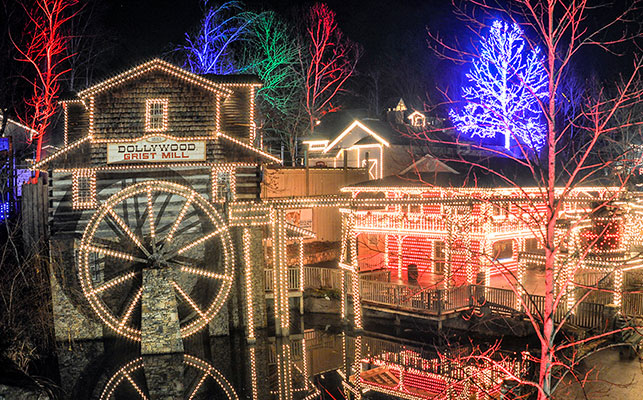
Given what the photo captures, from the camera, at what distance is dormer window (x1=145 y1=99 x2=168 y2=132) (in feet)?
64.3

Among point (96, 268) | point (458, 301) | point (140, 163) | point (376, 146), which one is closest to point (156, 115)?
point (140, 163)

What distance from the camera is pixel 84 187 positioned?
20016mm

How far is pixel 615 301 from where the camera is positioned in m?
18.3

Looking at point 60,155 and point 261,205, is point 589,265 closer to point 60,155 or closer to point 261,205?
point 261,205

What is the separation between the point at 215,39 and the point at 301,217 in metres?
11.8

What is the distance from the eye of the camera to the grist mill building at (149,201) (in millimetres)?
18828

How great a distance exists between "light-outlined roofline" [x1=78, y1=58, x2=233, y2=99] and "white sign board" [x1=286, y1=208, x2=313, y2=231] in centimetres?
975

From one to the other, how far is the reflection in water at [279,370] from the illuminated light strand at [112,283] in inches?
75.8

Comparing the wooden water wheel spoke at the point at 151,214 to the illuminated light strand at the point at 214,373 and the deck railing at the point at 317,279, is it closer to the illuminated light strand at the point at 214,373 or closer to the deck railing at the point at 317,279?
the illuminated light strand at the point at 214,373

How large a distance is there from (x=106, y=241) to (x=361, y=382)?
1058 centimetres

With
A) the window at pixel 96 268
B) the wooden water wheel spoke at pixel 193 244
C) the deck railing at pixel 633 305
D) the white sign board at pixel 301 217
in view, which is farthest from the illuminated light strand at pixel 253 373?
the deck railing at pixel 633 305

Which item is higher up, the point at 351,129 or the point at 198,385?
the point at 351,129

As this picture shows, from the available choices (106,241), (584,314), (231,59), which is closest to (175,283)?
(106,241)

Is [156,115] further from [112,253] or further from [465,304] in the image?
[465,304]
